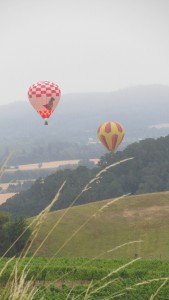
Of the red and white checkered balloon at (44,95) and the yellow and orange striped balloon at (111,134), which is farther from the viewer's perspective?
the yellow and orange striped balloon at (111,134)

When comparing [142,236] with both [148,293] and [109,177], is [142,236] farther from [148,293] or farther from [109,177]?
[109,177]

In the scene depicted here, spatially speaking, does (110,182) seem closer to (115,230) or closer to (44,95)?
(44,95)

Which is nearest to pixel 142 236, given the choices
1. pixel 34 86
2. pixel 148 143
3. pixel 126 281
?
pixel 34 86

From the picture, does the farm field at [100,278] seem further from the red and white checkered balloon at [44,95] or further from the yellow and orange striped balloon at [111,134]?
the yellow and orange striped balloon at [111,134]

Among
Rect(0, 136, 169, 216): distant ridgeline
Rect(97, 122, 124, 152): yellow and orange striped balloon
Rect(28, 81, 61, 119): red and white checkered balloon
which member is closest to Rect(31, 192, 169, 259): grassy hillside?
Rect(28, 81, 61, 119): red and white checkered balloon

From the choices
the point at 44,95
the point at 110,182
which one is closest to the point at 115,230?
the point at 44,95

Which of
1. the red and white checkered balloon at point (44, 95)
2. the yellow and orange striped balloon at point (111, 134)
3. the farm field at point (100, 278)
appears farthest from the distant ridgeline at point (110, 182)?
the farm field at point (100, 278)

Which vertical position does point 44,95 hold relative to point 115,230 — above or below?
above

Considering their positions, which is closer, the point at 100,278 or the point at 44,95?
the point at 100,278

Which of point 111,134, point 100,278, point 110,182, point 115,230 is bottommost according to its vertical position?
point 110,182
